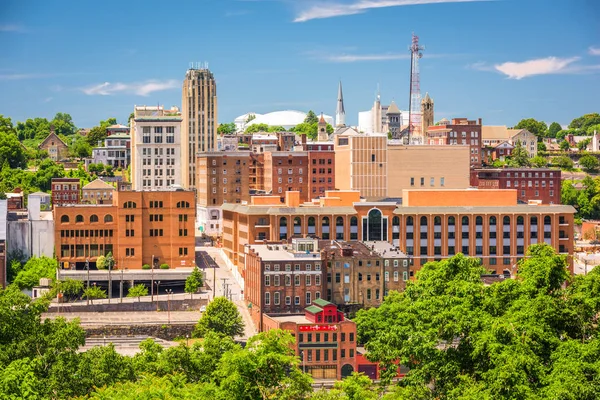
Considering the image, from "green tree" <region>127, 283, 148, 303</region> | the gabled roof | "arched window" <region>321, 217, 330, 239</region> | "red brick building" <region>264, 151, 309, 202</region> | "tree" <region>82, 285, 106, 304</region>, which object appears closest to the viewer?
"tree" <region>82, 285, 106, 304</region>

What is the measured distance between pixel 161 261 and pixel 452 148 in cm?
3783

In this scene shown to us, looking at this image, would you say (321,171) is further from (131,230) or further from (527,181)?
(131,230)

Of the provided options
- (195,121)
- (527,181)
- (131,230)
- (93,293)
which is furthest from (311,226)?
(195,121)

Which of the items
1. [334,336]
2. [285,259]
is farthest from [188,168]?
[334,336]

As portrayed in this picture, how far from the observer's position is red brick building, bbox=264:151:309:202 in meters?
190

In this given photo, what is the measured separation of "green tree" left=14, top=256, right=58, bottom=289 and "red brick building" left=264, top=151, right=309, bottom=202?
6145 cm

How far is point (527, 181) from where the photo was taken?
189375mm

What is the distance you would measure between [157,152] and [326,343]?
83.5 m

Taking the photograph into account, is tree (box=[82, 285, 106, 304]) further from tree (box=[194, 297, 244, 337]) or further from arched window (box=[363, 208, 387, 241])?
arched window (box=[363, 208, 387, 241])

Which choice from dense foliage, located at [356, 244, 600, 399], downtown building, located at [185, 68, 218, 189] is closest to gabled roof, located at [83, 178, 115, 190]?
downtown building, located at [185, 68, 218, 189]

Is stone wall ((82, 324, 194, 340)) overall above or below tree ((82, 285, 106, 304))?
below

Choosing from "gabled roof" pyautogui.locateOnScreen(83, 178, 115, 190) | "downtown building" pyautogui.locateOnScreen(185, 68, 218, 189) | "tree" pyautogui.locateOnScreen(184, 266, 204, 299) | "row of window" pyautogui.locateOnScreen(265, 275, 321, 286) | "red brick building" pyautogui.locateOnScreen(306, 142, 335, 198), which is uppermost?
"downtown building" pyautogui.locateOnScreen(185, 68, 218, 189)

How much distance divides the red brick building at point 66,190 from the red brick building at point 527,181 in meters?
52.7

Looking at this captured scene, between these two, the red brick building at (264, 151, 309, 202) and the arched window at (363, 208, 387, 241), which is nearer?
the arched window at (363, 208, 387, 241)
